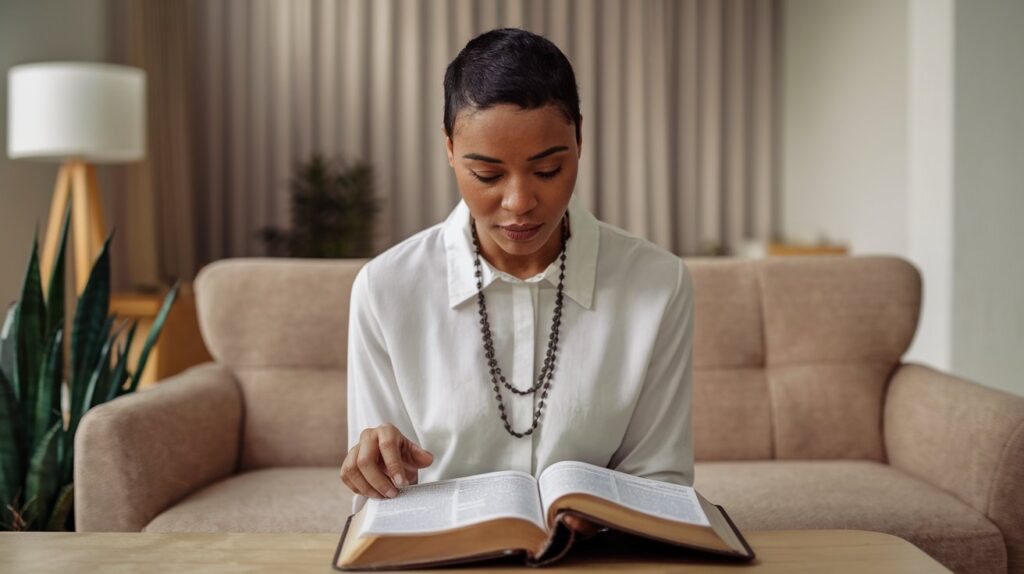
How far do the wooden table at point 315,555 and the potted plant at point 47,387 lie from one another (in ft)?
3.02

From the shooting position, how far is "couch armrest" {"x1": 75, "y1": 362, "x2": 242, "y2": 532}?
1901 millimetres

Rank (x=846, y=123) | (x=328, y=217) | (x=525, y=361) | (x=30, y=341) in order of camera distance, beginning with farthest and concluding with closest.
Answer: (x=328, y=217) → (x=846, y=123) → (x=30, y=341) → (x=525, y=361)

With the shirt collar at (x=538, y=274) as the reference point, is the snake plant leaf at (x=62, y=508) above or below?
below

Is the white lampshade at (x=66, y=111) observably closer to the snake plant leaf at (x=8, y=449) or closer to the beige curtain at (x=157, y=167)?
the beige curtain at (x=157, y=167)

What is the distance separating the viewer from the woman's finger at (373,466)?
114cm

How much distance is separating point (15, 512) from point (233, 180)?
14.0 ft

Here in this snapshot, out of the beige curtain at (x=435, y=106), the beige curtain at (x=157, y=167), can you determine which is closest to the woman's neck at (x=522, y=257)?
the beige curtain at (x=157, y=167)

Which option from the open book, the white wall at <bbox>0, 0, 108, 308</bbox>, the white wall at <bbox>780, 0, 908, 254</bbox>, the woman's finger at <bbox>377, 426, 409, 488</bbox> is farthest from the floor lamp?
the white wall at <bbox>780, 0, 908, 254</bbox>

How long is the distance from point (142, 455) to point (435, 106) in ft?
15.2

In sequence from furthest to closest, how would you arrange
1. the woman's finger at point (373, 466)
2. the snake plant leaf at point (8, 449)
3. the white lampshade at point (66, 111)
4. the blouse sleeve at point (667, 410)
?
the white lampshade at point (66, 111), the snake plant leaf at point (8, 449), the blouse sleeve at point (667, 410), the woman's finger at point (373, 466)

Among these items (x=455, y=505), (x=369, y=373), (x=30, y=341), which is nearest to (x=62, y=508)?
(x=30, y=341)

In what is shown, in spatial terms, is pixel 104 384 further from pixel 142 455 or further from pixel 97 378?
pixel 142 455

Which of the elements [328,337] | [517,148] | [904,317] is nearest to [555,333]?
[517,148]

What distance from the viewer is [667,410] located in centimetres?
143
